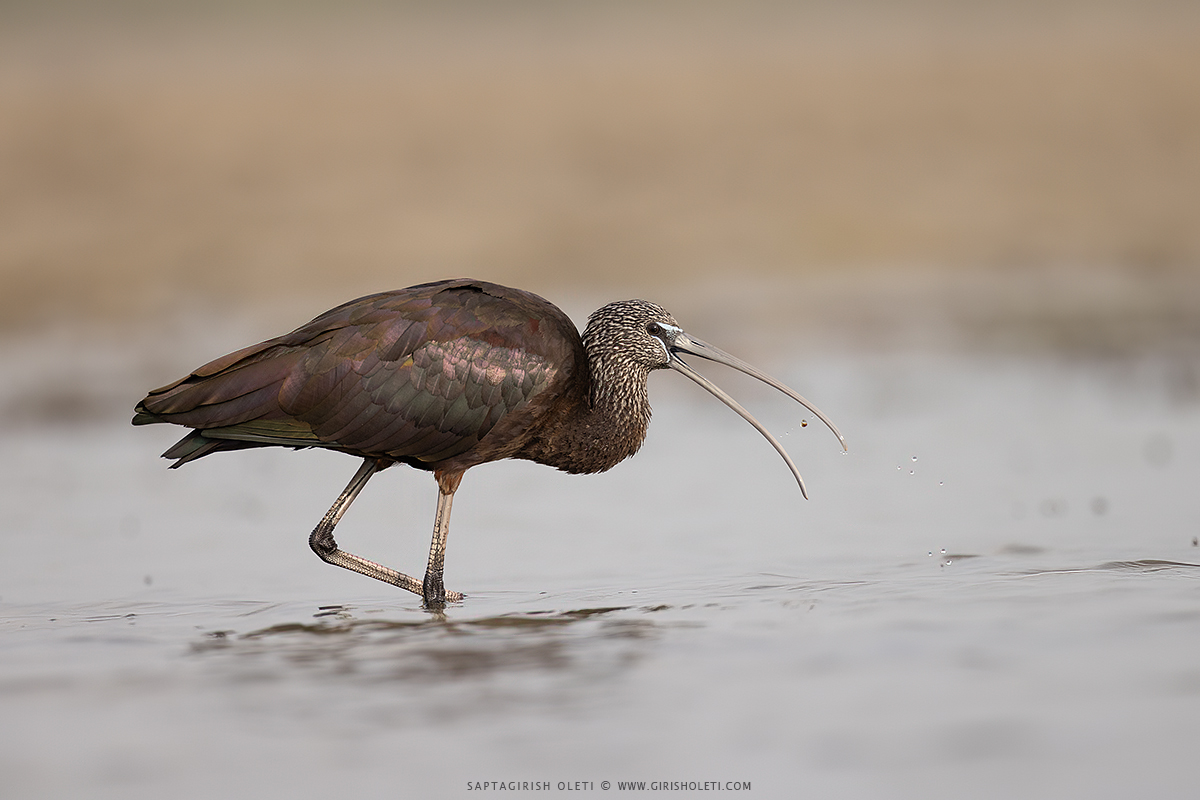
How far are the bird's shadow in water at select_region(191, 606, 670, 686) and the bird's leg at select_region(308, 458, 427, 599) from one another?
594 millimetres

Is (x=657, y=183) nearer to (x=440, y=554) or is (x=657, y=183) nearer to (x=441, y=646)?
(x=440, y=554)

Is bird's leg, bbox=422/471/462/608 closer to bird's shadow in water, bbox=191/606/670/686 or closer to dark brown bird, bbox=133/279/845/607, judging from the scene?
dark brown bird, bbox=133/279/845/607

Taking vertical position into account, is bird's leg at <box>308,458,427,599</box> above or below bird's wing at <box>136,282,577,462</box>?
below

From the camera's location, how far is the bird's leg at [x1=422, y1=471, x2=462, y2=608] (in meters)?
8.08

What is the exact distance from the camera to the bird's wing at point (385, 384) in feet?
26.5

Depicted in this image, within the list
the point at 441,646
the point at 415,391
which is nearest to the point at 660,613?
the point at 441,646

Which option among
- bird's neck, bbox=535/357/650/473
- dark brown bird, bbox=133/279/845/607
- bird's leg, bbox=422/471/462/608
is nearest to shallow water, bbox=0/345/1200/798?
bird's leg, bbox=422/471/462/608

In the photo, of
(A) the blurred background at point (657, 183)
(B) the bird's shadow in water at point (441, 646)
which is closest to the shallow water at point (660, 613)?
(B) the bird's shadow in water at point (441, 646)

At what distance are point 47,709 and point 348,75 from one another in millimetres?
20646

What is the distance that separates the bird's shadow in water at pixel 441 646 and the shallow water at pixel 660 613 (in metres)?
0.02

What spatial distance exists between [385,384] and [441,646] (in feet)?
5.50

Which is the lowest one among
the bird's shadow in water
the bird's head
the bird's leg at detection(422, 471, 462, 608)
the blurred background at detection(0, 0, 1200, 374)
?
the bird's shadow in water

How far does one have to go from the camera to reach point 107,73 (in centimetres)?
2581

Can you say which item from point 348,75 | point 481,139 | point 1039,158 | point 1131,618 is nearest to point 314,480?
point 1131,618
